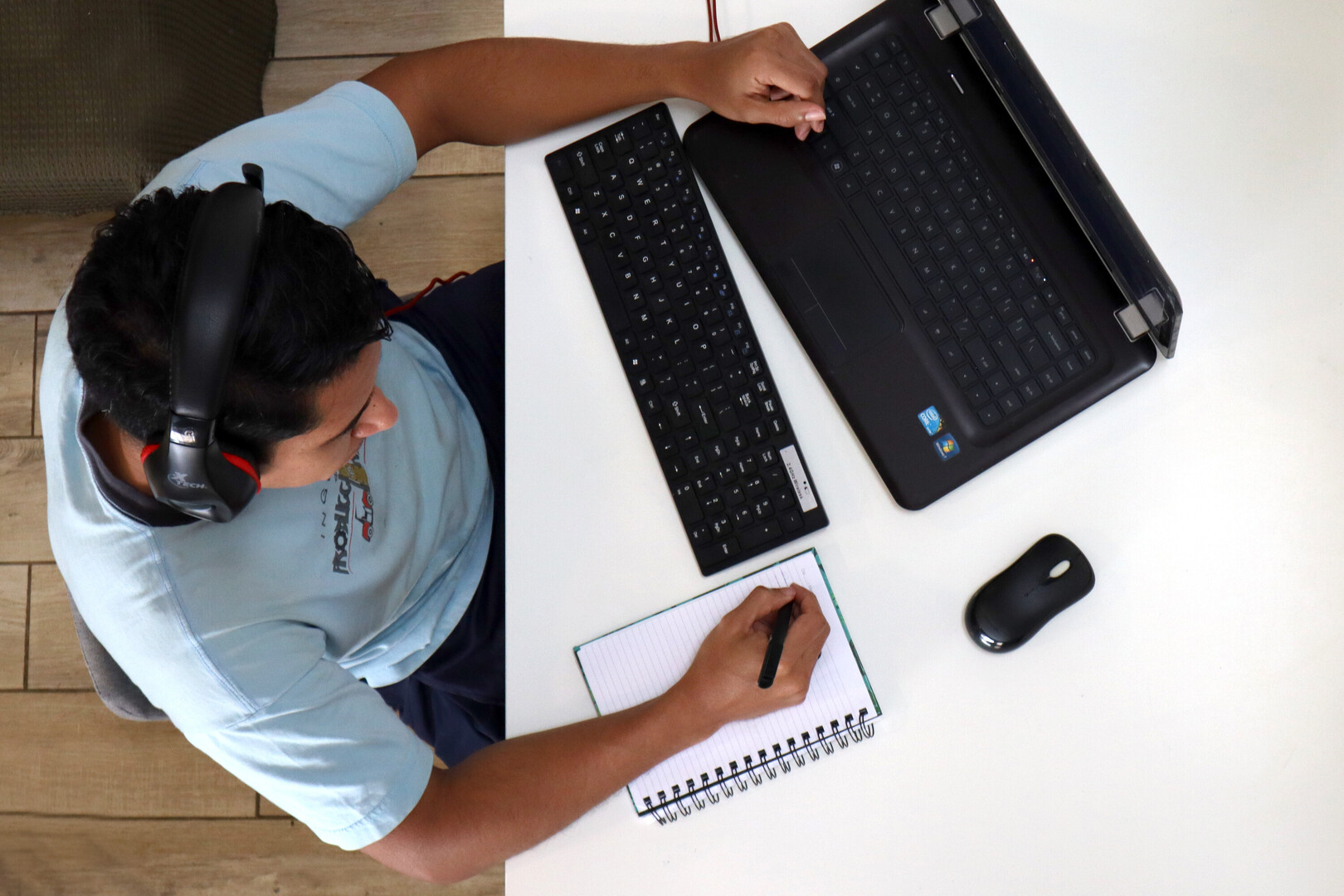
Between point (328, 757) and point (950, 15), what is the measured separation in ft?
2.77

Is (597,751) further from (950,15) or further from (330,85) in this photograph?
(330,85)

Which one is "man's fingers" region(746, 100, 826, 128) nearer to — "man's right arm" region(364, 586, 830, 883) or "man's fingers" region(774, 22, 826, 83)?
"man's fingers" region(774, 22, 826, 83)

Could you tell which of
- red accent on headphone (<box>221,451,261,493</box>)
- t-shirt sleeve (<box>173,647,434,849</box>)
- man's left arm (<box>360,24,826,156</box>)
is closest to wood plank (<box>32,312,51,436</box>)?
man's left arm (<box>360,24,826,156</box>)

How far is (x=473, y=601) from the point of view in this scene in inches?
40.3

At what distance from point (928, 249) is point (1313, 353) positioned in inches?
13.3

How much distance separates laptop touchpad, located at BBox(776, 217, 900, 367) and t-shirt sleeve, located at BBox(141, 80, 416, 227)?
40 cm

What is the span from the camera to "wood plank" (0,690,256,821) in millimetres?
1516

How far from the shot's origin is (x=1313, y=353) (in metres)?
0.78

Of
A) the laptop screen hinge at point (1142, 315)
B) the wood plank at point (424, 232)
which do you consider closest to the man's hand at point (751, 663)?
the laptop screen hinge at point (1142, 315)

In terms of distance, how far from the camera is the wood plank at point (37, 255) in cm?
161

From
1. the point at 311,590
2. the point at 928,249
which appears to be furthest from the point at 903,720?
the point at 311,590

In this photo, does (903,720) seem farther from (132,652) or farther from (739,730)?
(132,652)

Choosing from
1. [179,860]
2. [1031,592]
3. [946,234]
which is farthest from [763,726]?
[179,860]

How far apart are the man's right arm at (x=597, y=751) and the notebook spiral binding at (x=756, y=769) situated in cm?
3
